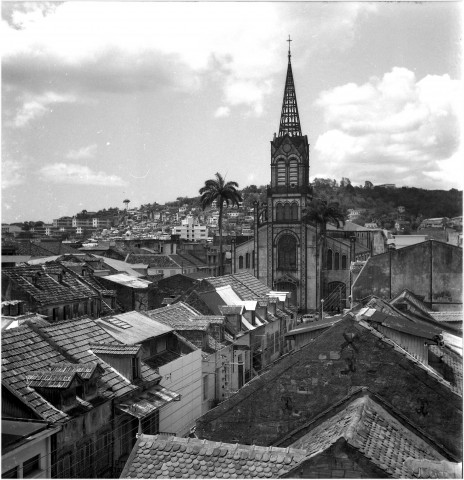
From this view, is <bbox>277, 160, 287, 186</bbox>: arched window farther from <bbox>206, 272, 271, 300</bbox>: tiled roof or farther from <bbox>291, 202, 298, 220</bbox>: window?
<bbox>206, 272, 271, 300</bbox>: tiled roof

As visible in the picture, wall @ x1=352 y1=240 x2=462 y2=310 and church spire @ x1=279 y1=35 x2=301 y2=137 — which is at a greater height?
church spire @ x1=279 y1=35 x2=301 y2=137

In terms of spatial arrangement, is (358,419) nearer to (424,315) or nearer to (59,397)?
(59,397)

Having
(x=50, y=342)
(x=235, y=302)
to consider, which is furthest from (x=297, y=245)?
(x=50, y=342)

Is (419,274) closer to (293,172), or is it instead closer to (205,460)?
(205,460)

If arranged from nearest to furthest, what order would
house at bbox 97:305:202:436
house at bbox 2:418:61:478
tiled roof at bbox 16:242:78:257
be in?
house at bbox 2:418:61:478 < house at bbox 97:305:202:436 < tiled roof at bbox 16:242:78:257

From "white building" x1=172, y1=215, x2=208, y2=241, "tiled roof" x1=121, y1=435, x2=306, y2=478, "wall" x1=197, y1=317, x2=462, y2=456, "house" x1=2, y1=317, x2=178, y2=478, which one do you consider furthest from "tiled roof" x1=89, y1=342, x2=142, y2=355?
"white building" x1=172, y1=215, x2=208, y2=241

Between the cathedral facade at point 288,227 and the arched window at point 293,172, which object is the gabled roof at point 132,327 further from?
the arched window at point 293,172

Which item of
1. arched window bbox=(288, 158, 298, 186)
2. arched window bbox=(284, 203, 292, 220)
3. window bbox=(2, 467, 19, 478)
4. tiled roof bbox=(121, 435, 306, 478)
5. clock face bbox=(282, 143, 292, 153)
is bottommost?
window bbox=(2, 467, 19, 478)
